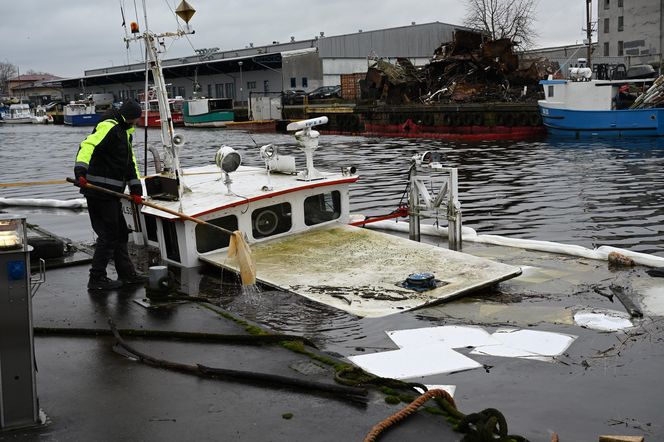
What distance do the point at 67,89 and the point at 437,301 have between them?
373 feet

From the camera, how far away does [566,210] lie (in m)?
18.8

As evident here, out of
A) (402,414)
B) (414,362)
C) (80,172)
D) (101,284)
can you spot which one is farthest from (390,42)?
(402,414)

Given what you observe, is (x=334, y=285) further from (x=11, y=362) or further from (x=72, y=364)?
(x=11, y=362)

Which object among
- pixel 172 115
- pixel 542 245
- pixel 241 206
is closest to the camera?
→ pixel 241 206

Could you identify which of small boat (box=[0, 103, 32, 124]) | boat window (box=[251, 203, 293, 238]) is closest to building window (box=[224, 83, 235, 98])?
small boat (box=[0, 103, 32, 124])

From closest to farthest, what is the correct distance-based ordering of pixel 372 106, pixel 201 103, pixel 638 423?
1. pixel 638 423
2. pixel 372 106
3. pixel 201 103

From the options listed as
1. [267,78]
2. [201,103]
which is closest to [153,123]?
[201,103]

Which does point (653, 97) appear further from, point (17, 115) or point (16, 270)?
point (17, 115)

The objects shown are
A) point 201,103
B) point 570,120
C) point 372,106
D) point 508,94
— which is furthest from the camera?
point 201,103

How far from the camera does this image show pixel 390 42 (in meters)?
78.0

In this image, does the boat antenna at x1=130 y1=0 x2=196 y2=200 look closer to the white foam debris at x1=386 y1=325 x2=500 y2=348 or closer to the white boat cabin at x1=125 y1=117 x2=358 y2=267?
the white boat cabin at x1=125 y1=117 x2=358 y2=267

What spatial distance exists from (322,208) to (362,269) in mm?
1933

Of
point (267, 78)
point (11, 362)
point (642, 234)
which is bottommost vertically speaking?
point (642, 234)

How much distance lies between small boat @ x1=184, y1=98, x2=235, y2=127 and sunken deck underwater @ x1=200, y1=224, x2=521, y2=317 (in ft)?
183
